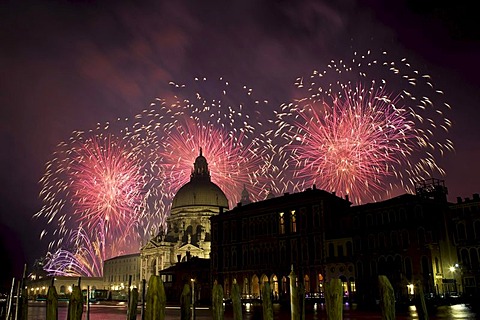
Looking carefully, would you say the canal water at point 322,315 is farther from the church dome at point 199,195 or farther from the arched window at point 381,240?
the church dome at point 199,195

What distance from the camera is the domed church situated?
4016 inches

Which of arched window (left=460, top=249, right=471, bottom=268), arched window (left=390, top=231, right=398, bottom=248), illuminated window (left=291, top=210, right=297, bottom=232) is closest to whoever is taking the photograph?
arched window (left=460, top=249, right=471, bottom=268)

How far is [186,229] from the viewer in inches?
4144

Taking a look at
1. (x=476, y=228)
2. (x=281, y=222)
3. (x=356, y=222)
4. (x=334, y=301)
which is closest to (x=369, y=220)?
(x=356, y=222)

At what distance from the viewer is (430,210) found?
49125mm

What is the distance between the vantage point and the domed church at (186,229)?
335 feet

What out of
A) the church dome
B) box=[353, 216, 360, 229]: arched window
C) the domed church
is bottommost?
box=[353, 216, 360, 229]: arched window

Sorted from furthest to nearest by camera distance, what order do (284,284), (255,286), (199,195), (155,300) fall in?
1. (199,195)
2. (255,286)
3. (284,284)
4. (155,300)

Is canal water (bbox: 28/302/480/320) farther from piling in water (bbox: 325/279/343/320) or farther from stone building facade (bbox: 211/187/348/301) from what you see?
stone building facade (bbox: 211/187/348/301)

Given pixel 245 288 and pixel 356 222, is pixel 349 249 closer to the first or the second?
pixel 356 222

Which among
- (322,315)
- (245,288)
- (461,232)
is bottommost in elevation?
(322,315)

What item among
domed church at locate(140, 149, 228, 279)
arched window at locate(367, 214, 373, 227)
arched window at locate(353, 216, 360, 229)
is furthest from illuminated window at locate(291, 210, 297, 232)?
domed church at locate(140, 149, 228, 279)

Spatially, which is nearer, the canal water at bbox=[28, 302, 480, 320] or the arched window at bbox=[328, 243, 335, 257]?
the canal water at bbox=[28, 302, 480, 320]

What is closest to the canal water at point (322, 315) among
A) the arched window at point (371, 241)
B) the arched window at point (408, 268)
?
the arched window at point (408, 268)
